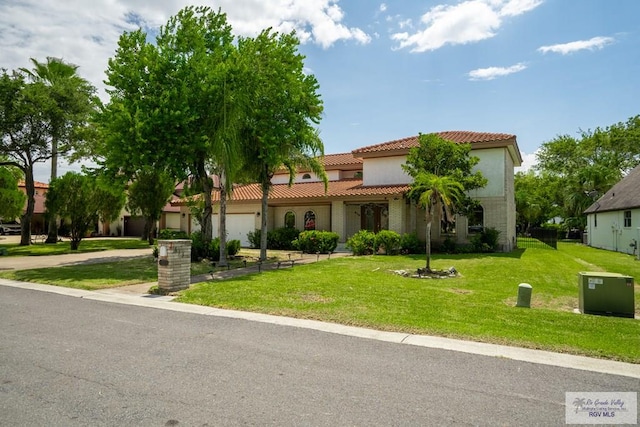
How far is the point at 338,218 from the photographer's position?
25547 mm

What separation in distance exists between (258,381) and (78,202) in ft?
77.4

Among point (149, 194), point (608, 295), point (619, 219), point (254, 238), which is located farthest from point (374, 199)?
point (149, 194)

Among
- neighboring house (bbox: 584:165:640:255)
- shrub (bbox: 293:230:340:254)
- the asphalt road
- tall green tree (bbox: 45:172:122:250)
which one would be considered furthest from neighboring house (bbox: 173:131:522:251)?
A: the asphalt road

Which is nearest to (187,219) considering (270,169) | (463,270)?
(270,169)

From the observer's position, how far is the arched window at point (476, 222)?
23.5 m

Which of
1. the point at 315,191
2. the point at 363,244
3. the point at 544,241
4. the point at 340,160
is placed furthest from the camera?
the point at 544,241

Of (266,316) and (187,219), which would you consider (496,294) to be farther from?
(187,219)

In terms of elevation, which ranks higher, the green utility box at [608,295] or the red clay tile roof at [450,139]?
the red clay tile roof at [450,139]

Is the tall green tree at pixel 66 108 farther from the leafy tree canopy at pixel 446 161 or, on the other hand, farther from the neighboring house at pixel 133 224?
the leafy tree canopy at pixel 446 161

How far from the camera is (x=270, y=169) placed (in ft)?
63.5

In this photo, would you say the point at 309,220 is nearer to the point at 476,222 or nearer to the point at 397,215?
the point at 397,215

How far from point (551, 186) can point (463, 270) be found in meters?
41.1

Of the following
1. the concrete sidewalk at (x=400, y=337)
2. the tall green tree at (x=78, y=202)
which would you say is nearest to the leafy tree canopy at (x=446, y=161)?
the concrete sidewalk at (x=400, y=337)

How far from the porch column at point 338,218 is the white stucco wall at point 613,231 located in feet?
54.1
